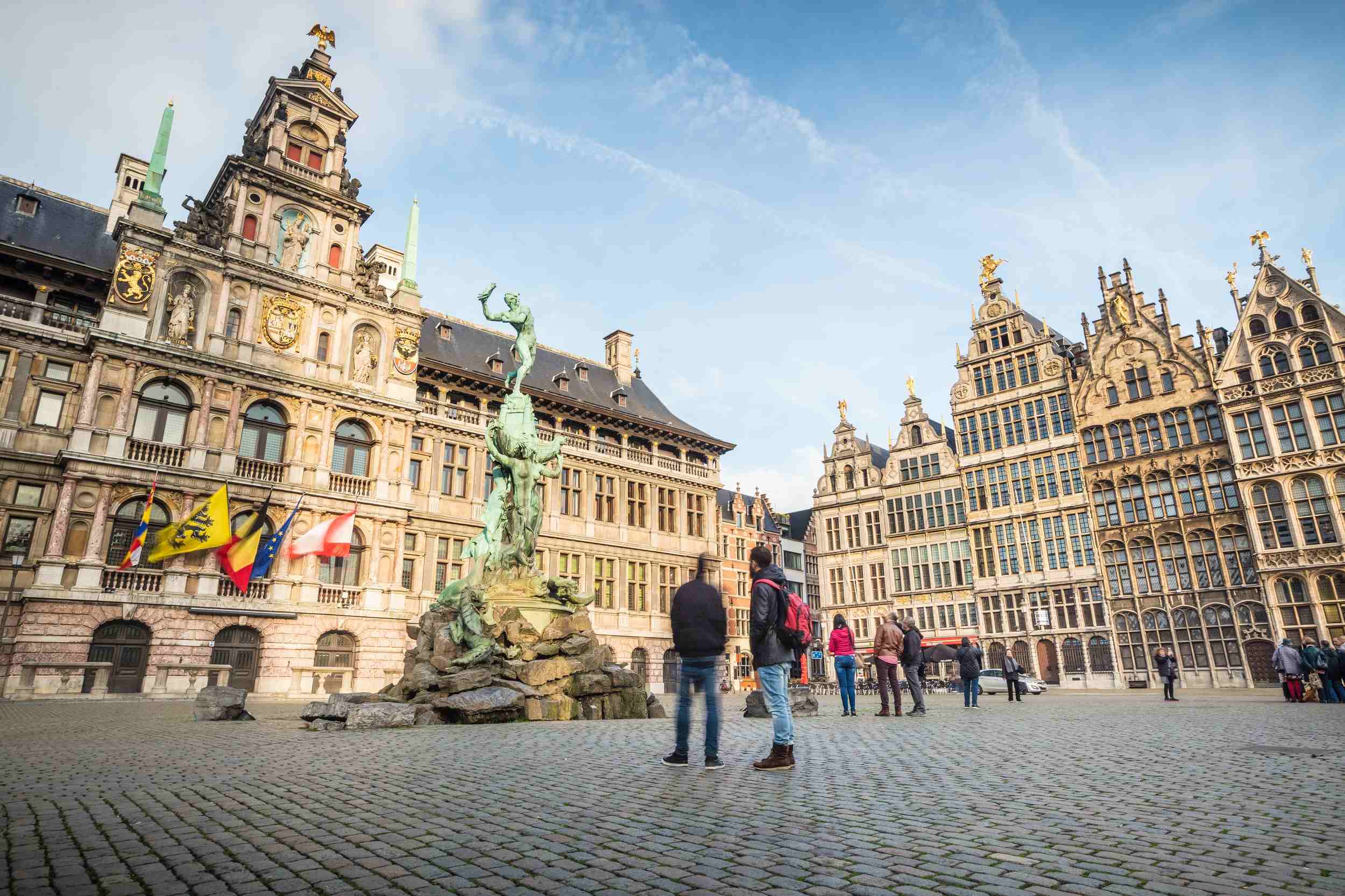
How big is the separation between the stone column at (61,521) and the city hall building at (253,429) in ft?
0.22

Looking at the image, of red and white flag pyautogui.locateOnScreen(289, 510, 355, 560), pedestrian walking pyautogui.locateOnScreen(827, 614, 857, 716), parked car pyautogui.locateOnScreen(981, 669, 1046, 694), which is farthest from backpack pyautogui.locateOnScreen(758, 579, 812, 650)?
parked car pyautogui.locateOnScreen(981, 669, 1046, 694)

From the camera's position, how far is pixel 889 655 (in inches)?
563

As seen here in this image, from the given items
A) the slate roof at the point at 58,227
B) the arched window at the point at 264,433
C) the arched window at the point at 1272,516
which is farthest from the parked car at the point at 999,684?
the slate roof at the point at 58,227

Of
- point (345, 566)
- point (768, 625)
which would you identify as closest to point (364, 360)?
point (345, 566)

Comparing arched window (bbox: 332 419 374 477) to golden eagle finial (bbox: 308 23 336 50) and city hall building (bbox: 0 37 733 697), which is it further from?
golden eagle finial (bbox: 308 23 336 50)

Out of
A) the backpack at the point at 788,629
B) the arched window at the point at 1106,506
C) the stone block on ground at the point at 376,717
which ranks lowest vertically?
the stone block on ground at the point at 376,717

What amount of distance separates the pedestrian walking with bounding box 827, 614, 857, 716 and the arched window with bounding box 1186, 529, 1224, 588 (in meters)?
31.3

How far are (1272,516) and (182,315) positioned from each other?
156 feet

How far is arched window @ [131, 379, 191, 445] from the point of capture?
88.2ft

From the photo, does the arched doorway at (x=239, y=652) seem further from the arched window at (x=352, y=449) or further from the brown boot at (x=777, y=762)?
the brown boot at (x=777, y=762)

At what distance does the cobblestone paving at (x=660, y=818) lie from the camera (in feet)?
11.9

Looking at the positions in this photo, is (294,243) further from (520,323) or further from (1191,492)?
(1191,492)

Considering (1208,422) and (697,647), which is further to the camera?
(1208,422)

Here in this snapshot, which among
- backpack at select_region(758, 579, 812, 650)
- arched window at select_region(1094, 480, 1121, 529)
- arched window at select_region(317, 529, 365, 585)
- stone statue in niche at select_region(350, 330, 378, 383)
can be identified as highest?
stone statue in niche at select_region(350, 330, 378, 383)
